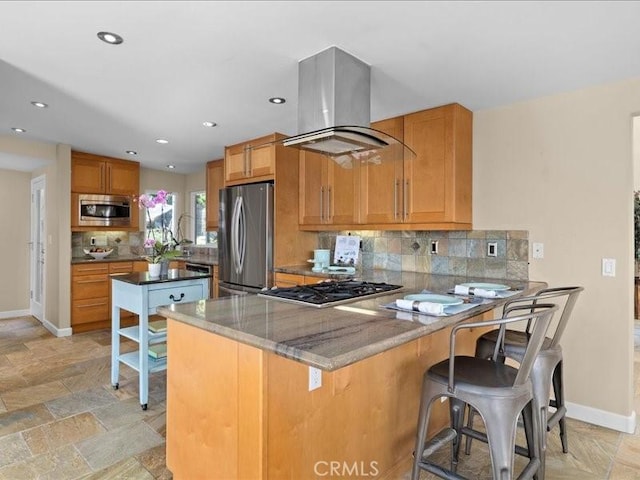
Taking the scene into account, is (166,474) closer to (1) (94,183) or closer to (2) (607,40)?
(2) (607,40)

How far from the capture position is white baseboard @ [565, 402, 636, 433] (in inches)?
96.3

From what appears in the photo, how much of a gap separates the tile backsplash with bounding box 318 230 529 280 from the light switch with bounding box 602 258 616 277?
1.48 feet

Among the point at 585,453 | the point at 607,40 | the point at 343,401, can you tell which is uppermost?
the point at 607,40

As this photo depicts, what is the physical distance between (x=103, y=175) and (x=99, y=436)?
371 cm

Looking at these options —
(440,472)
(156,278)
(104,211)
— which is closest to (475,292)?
(440,472)

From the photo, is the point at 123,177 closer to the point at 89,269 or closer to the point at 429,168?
the point at 89,269

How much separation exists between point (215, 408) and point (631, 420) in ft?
8.38

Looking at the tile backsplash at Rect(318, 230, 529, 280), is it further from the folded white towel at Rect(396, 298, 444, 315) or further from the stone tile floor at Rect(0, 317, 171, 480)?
the stone tile floor at Rect(0, 317, 171, 480)

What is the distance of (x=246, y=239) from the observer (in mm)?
3904

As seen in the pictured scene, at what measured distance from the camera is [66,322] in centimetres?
454

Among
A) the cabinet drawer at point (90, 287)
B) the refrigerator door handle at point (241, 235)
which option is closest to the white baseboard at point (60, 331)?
the cabinet drawer at point (90, 287)

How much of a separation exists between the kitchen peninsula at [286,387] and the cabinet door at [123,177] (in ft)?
13.7

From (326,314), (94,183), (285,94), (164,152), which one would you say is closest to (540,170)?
(285,94)

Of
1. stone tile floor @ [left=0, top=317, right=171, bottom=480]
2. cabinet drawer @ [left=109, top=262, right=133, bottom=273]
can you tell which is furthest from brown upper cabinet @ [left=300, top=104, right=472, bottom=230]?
cabinet drawer @ [left=109, top=262, right=133, bottom=273]
